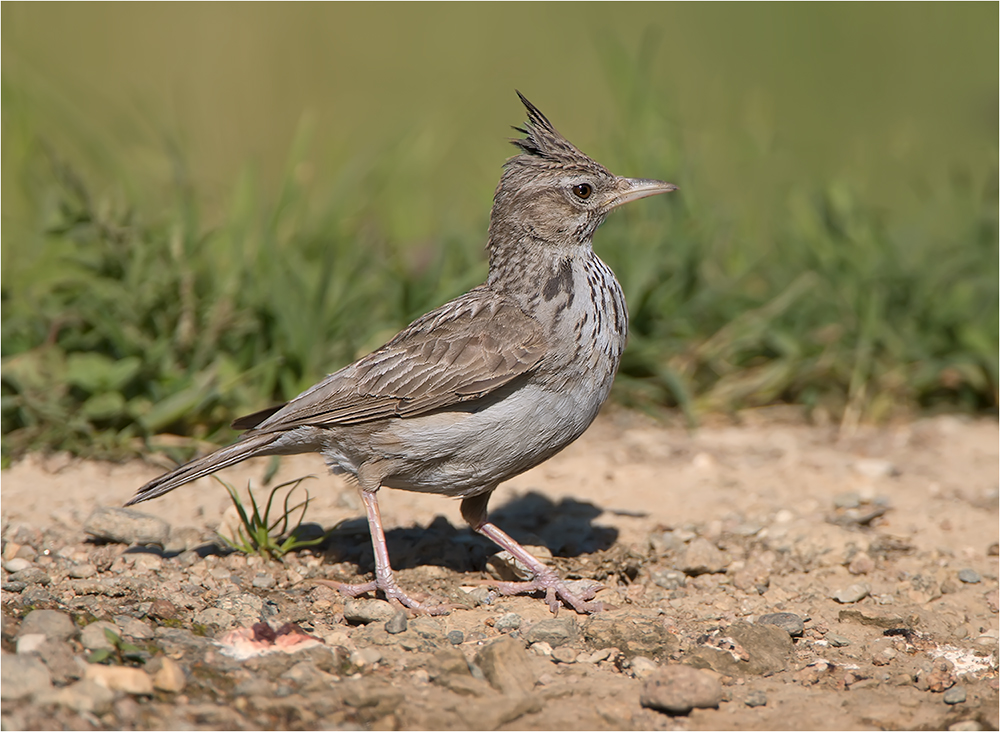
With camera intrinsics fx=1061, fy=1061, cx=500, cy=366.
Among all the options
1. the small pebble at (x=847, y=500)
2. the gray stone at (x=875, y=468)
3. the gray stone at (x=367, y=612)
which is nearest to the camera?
the gray stone at (x=367, y=612)

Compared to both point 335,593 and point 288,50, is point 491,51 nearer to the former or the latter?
point 288,50

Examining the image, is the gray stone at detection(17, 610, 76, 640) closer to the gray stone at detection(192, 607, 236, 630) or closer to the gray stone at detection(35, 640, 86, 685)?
the gray stone at detection(35, 640, 86, 685)

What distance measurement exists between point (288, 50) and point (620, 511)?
374 inches

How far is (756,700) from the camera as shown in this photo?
3.88m

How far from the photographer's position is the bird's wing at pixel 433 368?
185 inches

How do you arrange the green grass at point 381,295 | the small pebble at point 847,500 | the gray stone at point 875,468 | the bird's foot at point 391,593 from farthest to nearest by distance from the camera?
the gray stone at point 875,468
the green grass at point 381,295
the small pebble at point 847,500
the bird's foot at point 391,593

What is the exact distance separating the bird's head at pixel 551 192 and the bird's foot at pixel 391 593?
1.71 m

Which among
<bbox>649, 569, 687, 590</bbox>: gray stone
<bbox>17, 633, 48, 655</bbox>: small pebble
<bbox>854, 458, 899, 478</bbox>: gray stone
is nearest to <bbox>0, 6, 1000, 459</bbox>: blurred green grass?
<bbox>854, 458, 899, 478</bbox>: gray stone

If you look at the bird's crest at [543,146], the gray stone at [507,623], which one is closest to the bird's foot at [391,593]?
the gray stone at [507,623]

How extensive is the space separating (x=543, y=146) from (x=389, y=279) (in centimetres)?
235

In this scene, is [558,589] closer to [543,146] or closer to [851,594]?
[851,594]

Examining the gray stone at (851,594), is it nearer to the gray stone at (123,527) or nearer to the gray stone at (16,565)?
the gray stone at (123,527)

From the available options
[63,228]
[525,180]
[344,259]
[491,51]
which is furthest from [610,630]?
[491,51]

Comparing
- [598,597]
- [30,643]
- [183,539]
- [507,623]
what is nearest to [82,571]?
[183,539]
